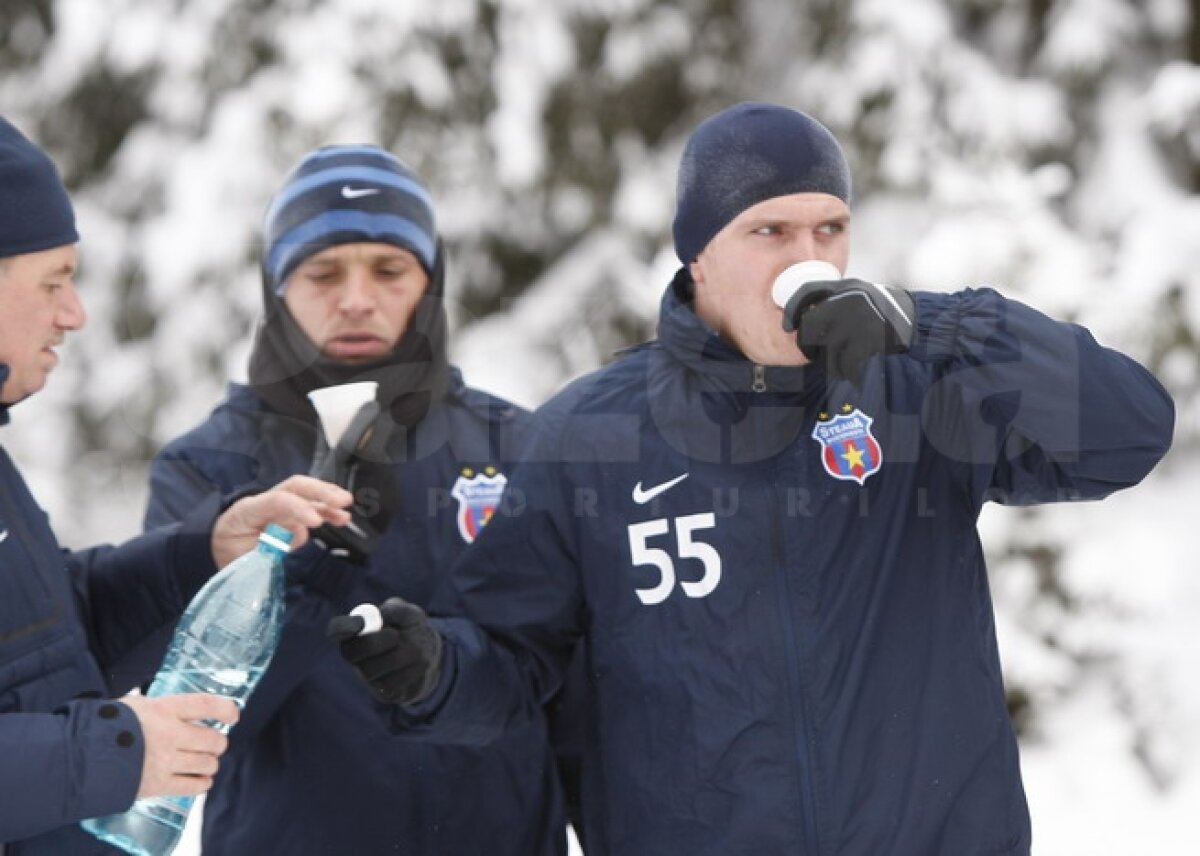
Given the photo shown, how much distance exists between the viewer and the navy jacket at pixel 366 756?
2.75 meters

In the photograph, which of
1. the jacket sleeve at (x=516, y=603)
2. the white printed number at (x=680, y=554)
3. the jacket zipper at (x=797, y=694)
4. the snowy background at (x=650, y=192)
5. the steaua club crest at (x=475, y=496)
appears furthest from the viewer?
the snowy background at (x=650, y=192)

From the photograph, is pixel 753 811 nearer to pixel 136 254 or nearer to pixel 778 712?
pixel 778 712

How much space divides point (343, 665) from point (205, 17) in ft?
16.6

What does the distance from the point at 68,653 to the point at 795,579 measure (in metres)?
1.11

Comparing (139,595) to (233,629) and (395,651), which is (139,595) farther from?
(395,651)

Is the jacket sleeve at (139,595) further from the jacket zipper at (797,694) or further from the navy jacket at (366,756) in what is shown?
the jacket zipper at (797,694)

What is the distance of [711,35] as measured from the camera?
6.95 m

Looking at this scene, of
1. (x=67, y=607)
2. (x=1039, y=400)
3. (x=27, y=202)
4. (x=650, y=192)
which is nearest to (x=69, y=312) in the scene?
(x=27, y=202)

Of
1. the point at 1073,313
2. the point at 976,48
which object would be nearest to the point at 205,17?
the point at 976,48

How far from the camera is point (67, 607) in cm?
227

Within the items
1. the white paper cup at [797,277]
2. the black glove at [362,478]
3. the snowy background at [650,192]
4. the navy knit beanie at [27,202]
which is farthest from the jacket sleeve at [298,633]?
the snowy background at [650,192]

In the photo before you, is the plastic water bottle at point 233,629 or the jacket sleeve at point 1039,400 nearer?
the jacket sleeve at point 1039,400

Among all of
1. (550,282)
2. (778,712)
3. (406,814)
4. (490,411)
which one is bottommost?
(406,814)

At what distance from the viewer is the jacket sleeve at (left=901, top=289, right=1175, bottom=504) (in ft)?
6.96
